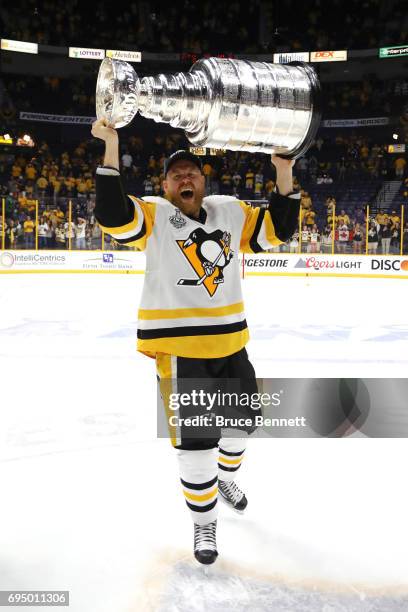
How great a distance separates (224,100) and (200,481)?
1.37m

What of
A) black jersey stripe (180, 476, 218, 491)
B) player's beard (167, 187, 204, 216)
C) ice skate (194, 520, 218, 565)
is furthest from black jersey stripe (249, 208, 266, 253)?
ice skate (194, 520, 218, 565)

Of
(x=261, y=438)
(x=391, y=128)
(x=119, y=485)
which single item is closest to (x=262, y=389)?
(x=261, y=438)

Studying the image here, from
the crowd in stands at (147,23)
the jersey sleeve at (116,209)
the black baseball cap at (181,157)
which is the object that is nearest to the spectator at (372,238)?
the black baseball cap at (181,157)

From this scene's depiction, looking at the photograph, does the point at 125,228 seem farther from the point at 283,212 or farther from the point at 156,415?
the point at 156,415

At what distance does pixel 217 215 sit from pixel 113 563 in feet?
4.45

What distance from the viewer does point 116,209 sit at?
2111 mm

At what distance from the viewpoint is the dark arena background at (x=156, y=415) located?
2.14 m

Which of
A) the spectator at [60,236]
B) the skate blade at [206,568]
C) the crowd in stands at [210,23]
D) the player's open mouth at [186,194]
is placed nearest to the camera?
the skate blade at [206,568]

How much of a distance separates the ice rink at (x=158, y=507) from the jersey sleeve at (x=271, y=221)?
1.20 metres

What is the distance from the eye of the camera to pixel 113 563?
2.21 m

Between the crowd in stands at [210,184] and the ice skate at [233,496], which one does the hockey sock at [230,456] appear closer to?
the ice skate at [233,496]

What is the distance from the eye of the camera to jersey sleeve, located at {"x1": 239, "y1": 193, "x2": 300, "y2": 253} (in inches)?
97.4

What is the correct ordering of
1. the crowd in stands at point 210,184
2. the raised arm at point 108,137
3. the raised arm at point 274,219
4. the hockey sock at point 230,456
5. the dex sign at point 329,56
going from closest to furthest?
the raised arm at point 108,137
the raised arm at point 274,219
the hockey sock at point 230,456
the crowd in stands at point 210,184
the dex sign at point 329,56

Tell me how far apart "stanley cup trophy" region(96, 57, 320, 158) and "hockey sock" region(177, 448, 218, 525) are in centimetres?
115
